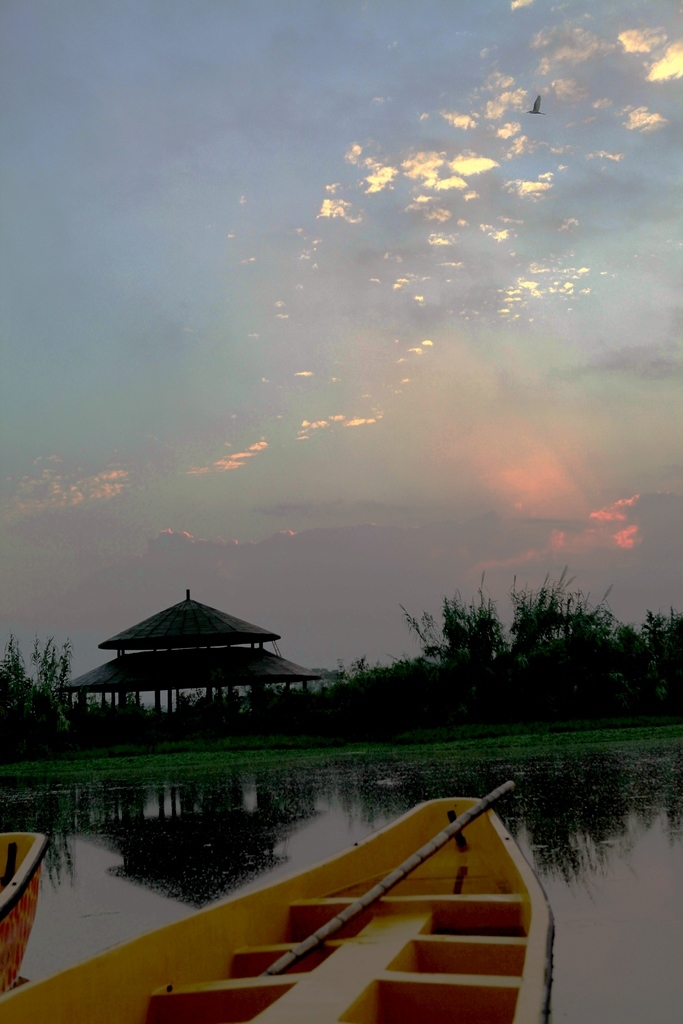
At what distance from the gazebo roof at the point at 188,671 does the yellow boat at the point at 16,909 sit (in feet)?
59.0

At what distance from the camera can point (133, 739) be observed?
20609 mm

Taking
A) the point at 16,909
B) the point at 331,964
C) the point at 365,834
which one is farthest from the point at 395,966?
the point at 365,834

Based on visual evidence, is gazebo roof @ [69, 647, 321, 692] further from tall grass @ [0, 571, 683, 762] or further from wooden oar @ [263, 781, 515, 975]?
wooden oar @ [263, 781, 515, 975]

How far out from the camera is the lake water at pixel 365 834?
14.5ft

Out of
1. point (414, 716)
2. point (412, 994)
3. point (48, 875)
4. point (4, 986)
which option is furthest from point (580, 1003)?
point (414, 716)

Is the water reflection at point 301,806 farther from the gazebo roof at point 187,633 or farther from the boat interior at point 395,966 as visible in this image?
the gazebo roof at point 187,633

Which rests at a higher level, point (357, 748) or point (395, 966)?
point (395, 966)

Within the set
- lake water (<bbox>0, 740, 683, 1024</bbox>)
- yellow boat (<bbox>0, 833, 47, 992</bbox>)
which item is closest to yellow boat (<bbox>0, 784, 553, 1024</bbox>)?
lake water (<bbox>0, 740, 683, 1024</bbox>)

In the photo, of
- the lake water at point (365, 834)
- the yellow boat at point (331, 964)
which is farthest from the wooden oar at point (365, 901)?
the lake water at point (365, 834)

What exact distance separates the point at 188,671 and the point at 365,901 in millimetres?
20609

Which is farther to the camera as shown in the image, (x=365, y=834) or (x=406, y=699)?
(x=406, y=699)

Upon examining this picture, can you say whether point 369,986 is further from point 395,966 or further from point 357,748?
point 357,748

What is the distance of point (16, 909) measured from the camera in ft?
14.2

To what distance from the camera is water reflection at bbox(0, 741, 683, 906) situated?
709cm
